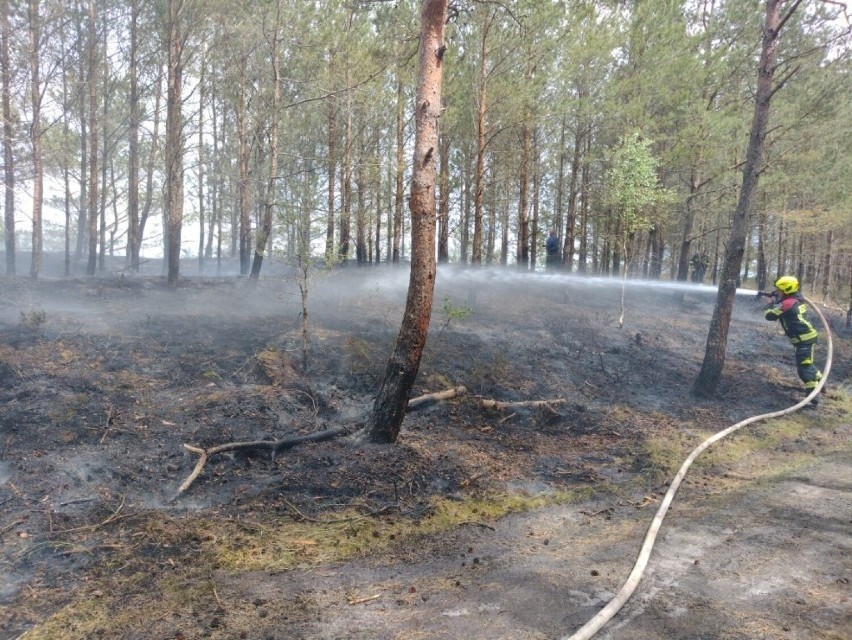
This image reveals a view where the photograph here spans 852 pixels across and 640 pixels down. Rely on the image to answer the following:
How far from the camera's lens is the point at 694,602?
343 centimetres

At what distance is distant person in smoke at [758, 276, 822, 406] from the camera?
29.3ft

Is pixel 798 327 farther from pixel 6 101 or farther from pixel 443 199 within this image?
pixel 6 101

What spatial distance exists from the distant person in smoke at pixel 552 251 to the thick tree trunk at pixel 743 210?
443 inches

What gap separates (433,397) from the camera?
25.5 ft

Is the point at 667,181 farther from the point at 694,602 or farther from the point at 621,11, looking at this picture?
the point at 694,602

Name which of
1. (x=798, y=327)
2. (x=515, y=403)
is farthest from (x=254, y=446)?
(x=798, y=327)

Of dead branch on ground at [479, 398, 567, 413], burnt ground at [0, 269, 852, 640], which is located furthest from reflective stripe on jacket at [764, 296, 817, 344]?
dead branch on ground at [479, 398, 567, 413]

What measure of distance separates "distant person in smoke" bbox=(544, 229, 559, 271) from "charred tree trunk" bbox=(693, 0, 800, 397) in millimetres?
11242

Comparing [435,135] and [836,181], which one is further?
[836,181]

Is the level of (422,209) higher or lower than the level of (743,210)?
lower

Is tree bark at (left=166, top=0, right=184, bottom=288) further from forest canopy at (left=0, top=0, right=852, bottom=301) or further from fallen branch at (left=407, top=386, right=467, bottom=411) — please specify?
fallen branch at (left=407, top=386, right=467, bottom=411)

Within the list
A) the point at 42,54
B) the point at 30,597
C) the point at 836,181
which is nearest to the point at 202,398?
the point at 30,597

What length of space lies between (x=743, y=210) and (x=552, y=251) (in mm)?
11828

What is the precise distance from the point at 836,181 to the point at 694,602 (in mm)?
21652
